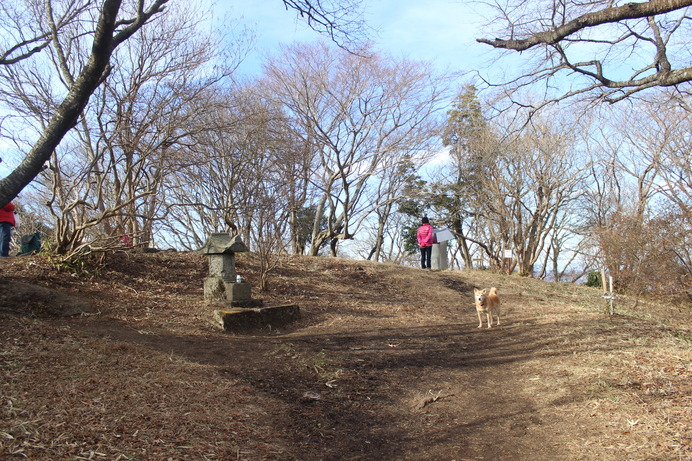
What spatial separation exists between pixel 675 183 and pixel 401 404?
15404 millimetres

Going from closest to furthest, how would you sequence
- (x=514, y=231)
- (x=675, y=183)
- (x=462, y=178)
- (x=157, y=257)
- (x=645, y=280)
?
(x=645, y=280), (x=157, y=257), (x=675, y=183), (x=514, y=231), (x=462, y=178)

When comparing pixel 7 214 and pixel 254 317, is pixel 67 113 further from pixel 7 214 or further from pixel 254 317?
pixel 7 214

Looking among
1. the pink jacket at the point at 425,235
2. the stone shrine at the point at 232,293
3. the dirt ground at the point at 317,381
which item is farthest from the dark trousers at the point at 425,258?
the stone shrine at the point at 232,293

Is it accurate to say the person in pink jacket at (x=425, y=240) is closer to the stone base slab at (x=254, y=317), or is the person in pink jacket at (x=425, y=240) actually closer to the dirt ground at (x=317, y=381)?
the dirt ground at (x=317, y=381)

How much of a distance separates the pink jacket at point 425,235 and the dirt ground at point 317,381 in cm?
533

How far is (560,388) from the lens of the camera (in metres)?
4.85

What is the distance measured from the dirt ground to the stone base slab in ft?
0.56

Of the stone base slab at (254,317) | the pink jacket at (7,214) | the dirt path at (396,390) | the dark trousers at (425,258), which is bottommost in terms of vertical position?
the dirt path at (396,390)

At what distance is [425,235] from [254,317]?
7825 millimetres

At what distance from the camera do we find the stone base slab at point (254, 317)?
706cm

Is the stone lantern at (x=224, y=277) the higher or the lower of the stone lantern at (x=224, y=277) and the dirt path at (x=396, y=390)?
the higher

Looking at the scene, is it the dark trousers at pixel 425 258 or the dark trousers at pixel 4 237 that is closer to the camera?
the dark trousers at pixel 4 237

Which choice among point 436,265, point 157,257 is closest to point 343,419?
point 157,257

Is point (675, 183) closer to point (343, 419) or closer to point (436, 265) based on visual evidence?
point (436, 265)
